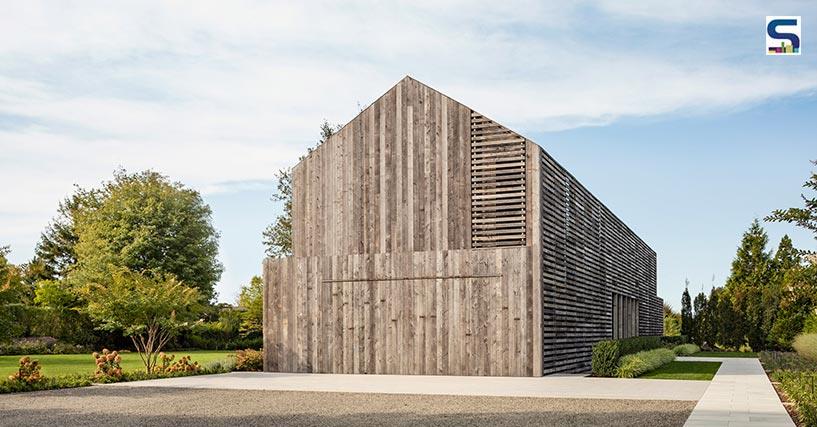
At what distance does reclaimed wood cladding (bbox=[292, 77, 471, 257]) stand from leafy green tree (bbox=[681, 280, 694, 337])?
2458cm

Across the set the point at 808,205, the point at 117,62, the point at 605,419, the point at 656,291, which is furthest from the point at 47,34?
the point at 656,291

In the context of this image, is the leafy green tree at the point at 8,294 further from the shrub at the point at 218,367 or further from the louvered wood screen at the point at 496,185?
the louvered wood screen at the point at 496,185

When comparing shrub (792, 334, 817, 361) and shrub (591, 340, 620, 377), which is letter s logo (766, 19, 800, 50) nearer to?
shrub (591, 340, 620, 377)

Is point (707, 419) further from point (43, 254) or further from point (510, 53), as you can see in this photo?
point (43, 254)

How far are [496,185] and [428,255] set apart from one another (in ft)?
6.81

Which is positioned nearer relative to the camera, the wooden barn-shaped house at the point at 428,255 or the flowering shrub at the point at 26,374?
the flowering shrub at the point at 26,374

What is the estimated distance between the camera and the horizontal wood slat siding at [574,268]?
18.6 metres

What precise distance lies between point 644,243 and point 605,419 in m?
27.0

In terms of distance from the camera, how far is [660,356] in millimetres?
21906

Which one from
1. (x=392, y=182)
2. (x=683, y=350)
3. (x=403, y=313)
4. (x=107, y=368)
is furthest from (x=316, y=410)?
(x=683, y=350)

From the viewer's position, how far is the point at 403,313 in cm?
1892

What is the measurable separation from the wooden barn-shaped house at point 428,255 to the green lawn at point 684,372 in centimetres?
191

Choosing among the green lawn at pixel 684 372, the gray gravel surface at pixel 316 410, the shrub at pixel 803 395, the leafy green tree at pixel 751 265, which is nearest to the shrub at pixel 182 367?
the gray gravel surface at pixel 316 410

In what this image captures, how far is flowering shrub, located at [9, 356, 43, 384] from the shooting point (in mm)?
15188
